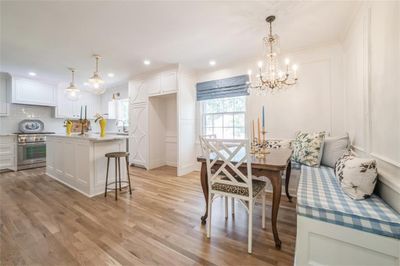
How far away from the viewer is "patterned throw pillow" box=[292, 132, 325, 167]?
7.60ft

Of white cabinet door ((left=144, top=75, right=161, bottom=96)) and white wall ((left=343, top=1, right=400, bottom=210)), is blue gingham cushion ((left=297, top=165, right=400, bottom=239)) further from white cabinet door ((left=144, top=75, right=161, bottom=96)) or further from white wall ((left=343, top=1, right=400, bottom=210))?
white cabinet door ((left=144, top=75, right=161, bottom=96))

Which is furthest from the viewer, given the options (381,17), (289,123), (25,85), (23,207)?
(25,85)

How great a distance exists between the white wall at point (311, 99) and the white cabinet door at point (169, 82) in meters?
1.86

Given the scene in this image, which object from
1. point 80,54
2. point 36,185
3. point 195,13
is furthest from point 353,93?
point 36,185

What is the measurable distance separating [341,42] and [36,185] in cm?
591

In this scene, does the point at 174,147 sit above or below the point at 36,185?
above

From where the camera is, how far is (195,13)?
213 cm

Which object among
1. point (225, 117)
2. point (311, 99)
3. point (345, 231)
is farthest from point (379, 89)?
point (225, 117)

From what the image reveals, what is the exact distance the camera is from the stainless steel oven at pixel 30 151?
177 inches

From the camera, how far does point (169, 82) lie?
4086mm

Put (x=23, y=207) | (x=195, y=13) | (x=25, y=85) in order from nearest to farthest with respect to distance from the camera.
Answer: (x=195, y=13) < (x=23, y=207) < (x=25, y=85)

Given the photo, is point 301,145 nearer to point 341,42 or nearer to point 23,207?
point 341,42

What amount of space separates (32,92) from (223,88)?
539 centimetres

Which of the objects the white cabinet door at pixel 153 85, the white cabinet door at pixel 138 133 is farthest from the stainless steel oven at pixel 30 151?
the white cabinet door at pixel 153 85
